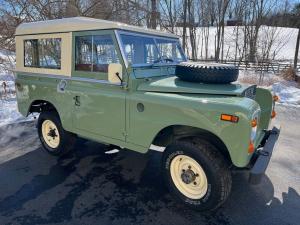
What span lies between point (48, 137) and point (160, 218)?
9.08 ft

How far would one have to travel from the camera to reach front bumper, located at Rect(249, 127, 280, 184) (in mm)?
2760

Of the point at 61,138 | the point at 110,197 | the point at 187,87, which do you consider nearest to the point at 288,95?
the point at 187,87

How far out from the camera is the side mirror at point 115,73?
318cm

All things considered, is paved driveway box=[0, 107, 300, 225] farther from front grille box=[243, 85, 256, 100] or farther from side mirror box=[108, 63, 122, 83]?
side mirror box=[108, 63, 122, 83]

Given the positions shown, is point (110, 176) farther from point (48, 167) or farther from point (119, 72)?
point (119, 72)

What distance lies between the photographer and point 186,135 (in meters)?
3.18

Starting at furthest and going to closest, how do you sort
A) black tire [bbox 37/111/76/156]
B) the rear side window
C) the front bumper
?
black tire [bbox 37/111/76/156]
the rear side window
the front bumper

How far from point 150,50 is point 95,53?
0.81 m

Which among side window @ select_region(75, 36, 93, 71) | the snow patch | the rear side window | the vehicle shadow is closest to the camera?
the vehicle shadow

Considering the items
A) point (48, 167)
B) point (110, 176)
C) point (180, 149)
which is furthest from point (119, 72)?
point (48, 167)

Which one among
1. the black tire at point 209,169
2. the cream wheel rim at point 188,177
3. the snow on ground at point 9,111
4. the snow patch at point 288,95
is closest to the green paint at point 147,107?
the black tire at point 209,169

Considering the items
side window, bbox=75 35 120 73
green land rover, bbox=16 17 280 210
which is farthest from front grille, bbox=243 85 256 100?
side window, bbox=75 35 120 73

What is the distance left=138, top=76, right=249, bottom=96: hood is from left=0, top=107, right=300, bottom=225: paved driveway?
136 cm

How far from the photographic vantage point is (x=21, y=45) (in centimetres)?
470
